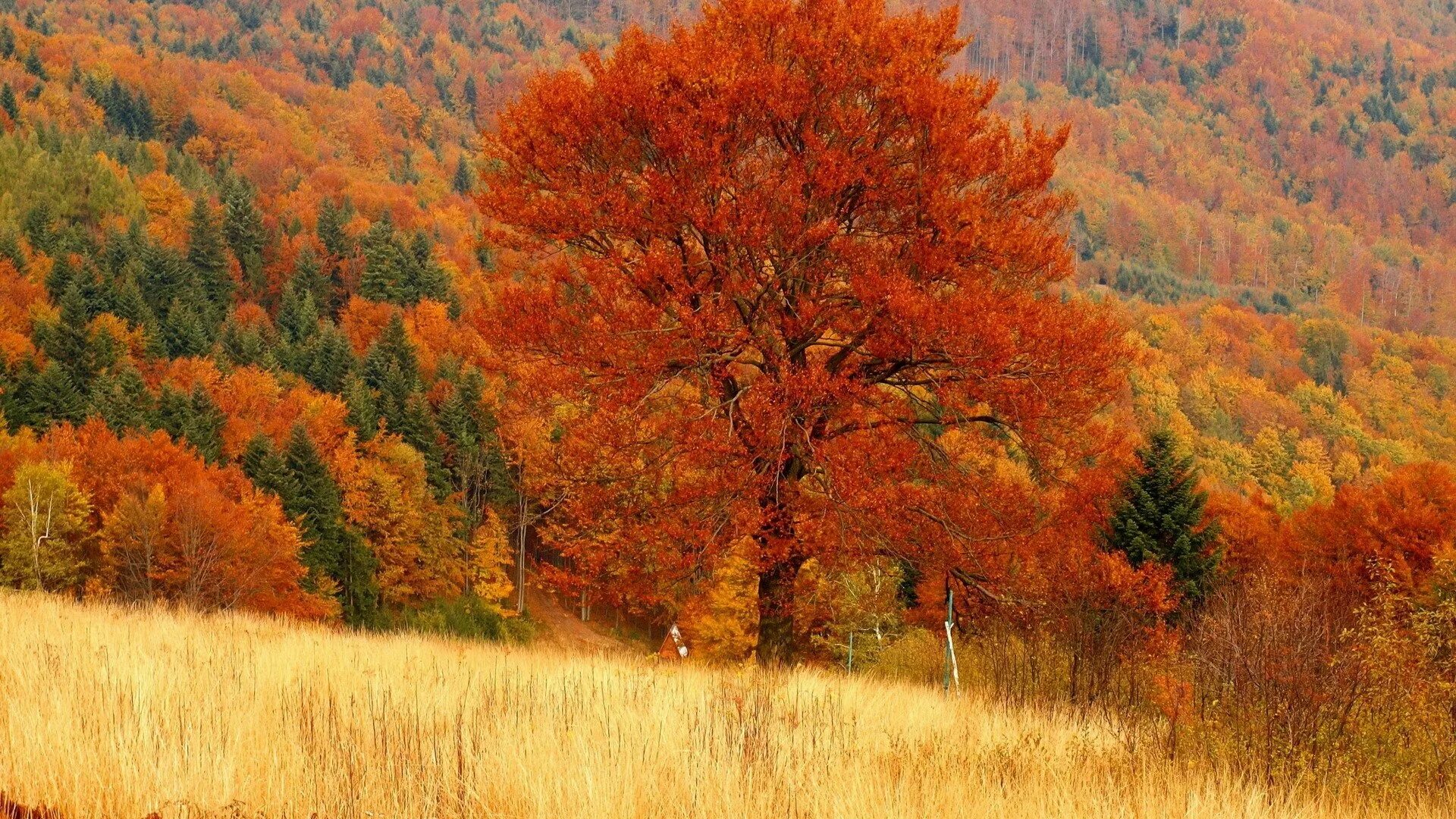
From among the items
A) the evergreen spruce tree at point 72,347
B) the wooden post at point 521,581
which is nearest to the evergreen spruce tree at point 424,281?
the evergreen spruce tree at point 72,347

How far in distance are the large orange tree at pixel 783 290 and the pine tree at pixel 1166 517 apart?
24.8 meters

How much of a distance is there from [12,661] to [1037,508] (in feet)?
31.1

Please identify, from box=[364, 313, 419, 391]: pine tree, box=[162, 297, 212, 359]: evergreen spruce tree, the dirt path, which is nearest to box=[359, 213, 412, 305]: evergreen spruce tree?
box=[364, 313, 419, 391]: pine tree

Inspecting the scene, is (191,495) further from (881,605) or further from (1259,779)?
(1259,779)

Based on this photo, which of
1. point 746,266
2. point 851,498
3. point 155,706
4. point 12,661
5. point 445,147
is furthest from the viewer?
point 445,147

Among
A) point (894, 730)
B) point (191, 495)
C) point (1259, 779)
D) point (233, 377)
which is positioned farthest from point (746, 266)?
point (233, 377)

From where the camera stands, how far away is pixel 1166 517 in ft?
117

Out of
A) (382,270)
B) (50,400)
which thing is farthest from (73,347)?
(382,270)

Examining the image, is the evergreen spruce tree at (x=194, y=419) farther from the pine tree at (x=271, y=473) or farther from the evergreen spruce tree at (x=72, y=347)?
the evergreen spruce tree at (x=72, y=347)

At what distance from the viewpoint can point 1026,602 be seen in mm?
11648

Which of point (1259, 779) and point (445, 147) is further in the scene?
point (445, 147)

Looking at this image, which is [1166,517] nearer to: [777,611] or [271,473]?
[777,611]

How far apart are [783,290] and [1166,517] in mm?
27967

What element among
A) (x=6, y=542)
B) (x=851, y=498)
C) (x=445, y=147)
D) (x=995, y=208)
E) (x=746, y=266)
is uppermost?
(x=445, y=147)
